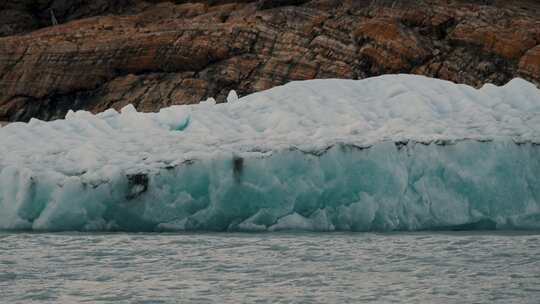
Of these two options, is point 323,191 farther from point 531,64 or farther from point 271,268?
point 531,64

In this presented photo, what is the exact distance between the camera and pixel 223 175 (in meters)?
10.1

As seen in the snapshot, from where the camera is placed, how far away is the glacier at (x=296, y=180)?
10172 mm

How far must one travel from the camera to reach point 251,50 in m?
21.2

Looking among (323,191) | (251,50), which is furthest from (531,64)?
(323,191)

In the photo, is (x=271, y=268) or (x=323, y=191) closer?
(x=271, y=268)

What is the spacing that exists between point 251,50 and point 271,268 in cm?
1400

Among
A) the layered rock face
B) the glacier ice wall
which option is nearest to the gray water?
the glacier ice wall

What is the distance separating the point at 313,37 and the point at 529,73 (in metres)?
4.43

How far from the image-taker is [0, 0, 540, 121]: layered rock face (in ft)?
66.9

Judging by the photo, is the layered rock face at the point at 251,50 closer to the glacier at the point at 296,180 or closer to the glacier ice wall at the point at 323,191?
the glacier at the point at 296,180

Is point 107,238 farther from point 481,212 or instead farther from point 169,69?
point 169,69

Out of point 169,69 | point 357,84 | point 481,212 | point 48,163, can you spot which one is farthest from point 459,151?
point 169,69

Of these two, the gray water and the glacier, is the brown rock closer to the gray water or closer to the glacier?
the glacier

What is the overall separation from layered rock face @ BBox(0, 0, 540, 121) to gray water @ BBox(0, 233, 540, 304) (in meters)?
11.1
